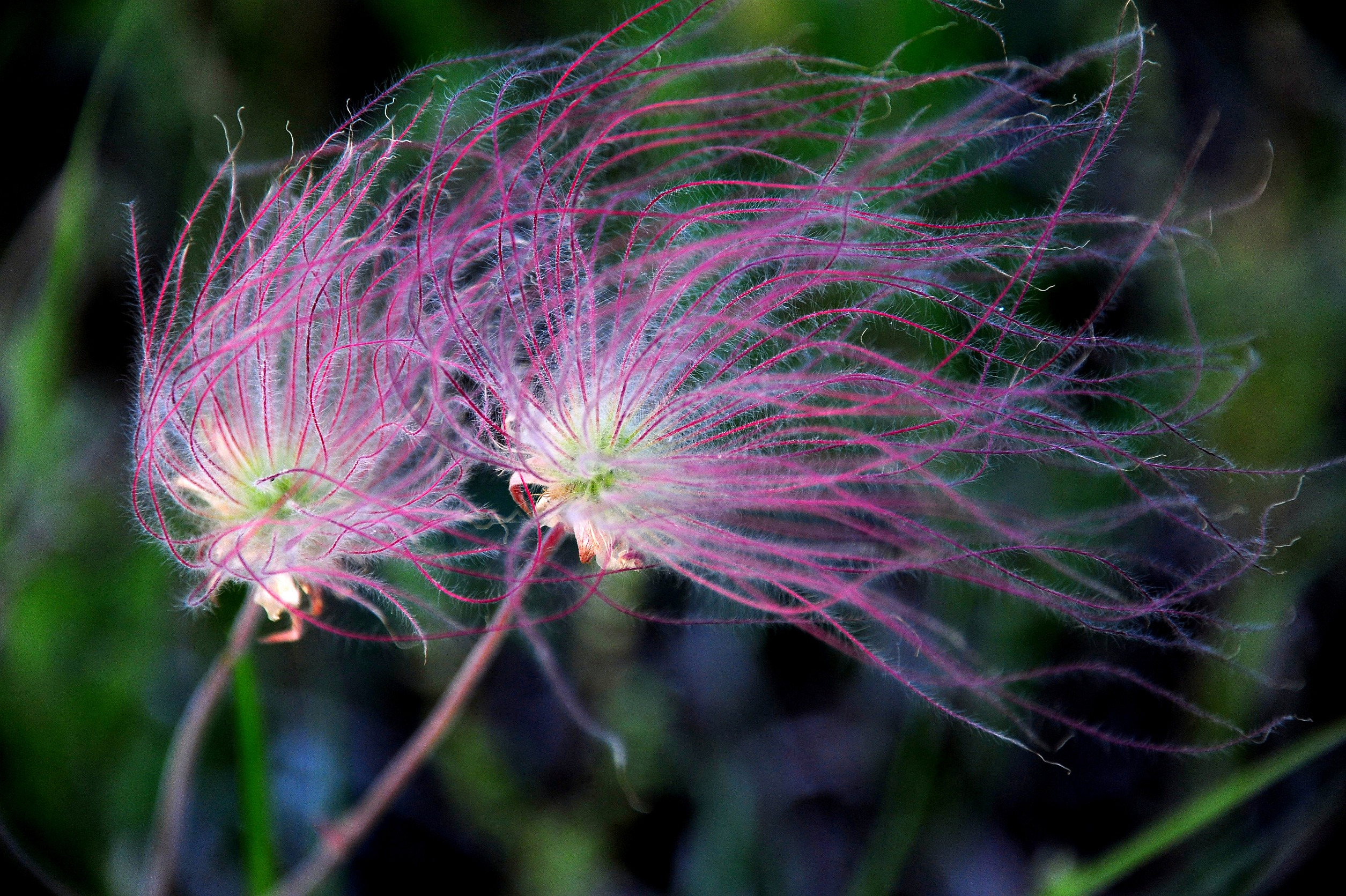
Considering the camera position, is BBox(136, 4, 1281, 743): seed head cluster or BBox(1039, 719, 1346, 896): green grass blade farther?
BBox(1039, 719, 1346, 896): green grass blade

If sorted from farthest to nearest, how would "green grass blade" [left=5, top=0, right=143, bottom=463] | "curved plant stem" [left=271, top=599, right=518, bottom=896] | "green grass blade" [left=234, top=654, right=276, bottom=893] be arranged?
"green grass blade" [left=5, top=0, right=143, bottom=463]
"green grass blade" [left=234, top=654, right=276, bottom=893]
"curved plant stem" [left=271, top=599, right=518, bottom=896]

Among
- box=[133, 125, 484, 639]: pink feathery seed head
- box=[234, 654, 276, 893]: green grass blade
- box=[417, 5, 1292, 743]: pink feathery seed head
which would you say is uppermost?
box=[417, 5, 1292, 743]: pink feathery seed head

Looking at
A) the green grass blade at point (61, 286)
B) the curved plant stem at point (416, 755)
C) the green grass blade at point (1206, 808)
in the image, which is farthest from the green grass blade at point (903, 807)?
the green grass blade at point (61, 286)

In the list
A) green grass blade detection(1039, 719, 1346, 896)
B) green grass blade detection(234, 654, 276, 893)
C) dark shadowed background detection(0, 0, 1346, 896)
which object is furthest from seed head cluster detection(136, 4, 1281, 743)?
dark shadowed background detection(0, 0, 1346, 896)

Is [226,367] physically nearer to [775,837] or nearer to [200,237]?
[200,237]


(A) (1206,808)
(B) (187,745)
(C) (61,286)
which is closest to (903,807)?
(A) (1206,808)

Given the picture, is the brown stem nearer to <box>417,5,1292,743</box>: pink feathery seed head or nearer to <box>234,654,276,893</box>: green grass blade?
<box>234,654,276,893</box>: green grass blade
